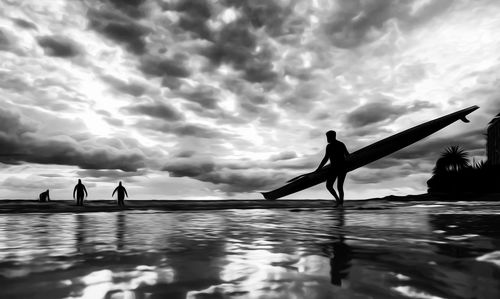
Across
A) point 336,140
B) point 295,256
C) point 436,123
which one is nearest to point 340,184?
point 336,140

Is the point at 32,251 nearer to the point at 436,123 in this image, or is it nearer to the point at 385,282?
the point at 385,282

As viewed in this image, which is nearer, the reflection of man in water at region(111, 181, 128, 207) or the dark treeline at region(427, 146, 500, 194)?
the reflection of man in water at region(111, 181, 128, 207)

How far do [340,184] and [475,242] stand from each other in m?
7.24

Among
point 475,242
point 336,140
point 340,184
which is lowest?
point 475,242

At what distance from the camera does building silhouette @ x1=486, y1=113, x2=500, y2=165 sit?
50344 millimetres

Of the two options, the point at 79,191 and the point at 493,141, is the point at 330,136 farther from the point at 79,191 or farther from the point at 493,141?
the point at 493,141

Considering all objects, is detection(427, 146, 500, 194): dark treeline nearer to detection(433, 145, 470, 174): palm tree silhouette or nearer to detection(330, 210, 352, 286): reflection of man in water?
detection(433, 145, 470, 174): palm tree silhouette

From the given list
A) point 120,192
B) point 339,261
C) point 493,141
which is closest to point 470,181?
point 493,141

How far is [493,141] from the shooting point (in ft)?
172

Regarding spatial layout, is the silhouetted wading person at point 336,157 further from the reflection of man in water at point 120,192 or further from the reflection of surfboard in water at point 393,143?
the reflection of man in water at point 120,192

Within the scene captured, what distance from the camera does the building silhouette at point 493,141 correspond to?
50.3m

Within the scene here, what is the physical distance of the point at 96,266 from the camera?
89.6 inches

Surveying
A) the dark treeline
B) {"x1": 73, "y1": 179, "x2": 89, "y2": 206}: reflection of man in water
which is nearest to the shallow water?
{"x1": 73, "y1": 179, "x2": 89, "y2": 206}: reflection of man in water

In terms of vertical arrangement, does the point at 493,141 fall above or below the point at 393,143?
above
